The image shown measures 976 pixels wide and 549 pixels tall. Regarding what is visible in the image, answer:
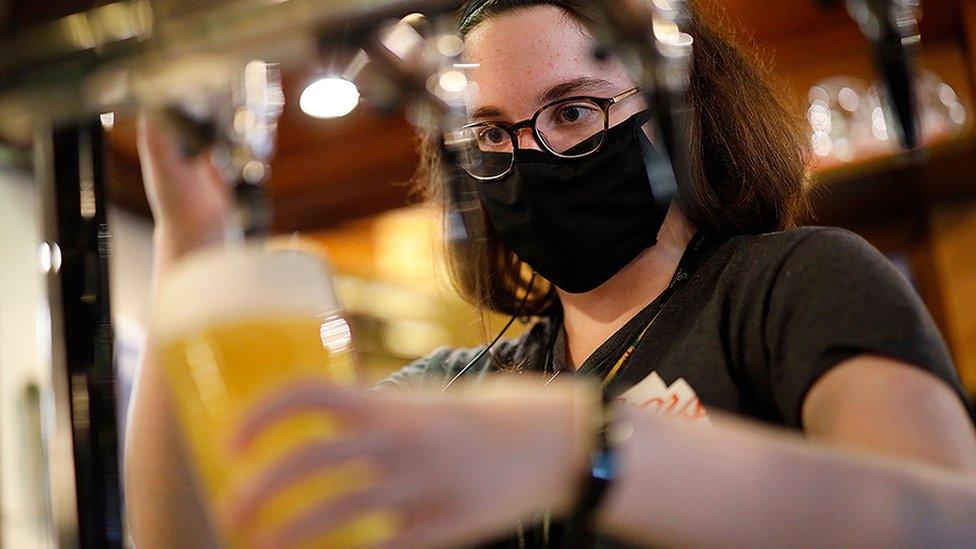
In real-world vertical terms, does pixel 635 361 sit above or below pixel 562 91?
below

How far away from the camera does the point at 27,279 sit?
2.82 meters

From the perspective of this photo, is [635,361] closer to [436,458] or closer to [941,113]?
[436,458]

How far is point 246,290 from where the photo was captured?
506 millimetres

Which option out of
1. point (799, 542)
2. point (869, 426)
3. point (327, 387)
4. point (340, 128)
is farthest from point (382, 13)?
point (340, 128)

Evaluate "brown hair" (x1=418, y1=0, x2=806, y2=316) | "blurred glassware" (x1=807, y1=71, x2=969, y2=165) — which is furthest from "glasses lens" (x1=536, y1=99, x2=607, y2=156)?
"blurred glassware" (x1=807, y1=71, x2=969, y2=165)

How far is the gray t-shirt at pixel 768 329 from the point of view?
2.56ft

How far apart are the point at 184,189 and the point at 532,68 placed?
1.57ft

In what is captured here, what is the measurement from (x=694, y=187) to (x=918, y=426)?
1.63 ft

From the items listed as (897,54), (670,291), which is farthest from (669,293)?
(897,54)

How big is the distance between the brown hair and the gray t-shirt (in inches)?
2.6

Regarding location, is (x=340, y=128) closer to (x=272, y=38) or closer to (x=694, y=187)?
(x=694, y=187)

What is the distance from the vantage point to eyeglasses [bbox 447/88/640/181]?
103 centimetres

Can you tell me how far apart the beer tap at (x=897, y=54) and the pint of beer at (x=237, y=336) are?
32 centimetres

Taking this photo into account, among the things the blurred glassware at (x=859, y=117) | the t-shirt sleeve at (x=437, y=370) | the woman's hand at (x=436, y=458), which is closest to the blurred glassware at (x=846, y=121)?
the blurred glassware at (x=859, y=117)
